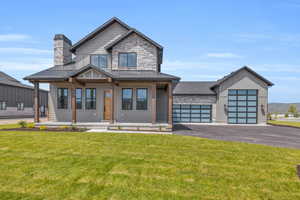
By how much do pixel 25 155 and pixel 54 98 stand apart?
10.1 m

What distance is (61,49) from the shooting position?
1555 cm

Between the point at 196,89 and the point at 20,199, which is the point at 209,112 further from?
the point at 20,199

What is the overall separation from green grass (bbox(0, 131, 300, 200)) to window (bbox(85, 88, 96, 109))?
772 cm

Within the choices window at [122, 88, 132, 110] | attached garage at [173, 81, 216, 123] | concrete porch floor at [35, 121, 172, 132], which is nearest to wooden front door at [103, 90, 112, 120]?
window at [122, 88, 132, 110]

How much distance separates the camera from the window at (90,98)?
48.3 ft

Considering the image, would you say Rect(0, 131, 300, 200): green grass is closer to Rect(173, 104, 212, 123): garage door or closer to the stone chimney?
the stone chimney

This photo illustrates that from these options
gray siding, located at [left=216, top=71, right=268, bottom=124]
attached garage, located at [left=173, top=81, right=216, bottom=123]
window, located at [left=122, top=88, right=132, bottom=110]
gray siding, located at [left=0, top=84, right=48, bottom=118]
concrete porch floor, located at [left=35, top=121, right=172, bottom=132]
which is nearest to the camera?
concrete porch floor, located at [left=35, top=121, right=172, bottom=132]

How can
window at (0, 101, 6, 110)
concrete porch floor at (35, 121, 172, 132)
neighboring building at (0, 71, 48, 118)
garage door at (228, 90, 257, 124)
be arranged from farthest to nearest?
neighboring building at (0, 71, 48, 118)
window at (0, 101, 6, 110)
garage door at (228, 90, 257, 124)
concrete porch floor at (35, 121, 172, 132)

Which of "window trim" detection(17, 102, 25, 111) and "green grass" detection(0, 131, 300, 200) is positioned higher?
"window trim" detection(17, 102, 25, 111)

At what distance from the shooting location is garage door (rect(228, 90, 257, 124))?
789 inches

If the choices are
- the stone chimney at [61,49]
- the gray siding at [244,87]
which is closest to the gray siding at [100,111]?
the stone chimney at [61,49]

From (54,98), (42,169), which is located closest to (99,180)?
(42,169)

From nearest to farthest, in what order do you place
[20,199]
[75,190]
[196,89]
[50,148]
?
[20,199], [75,190], [50,148], [196,89]

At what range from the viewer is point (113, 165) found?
5184mm
